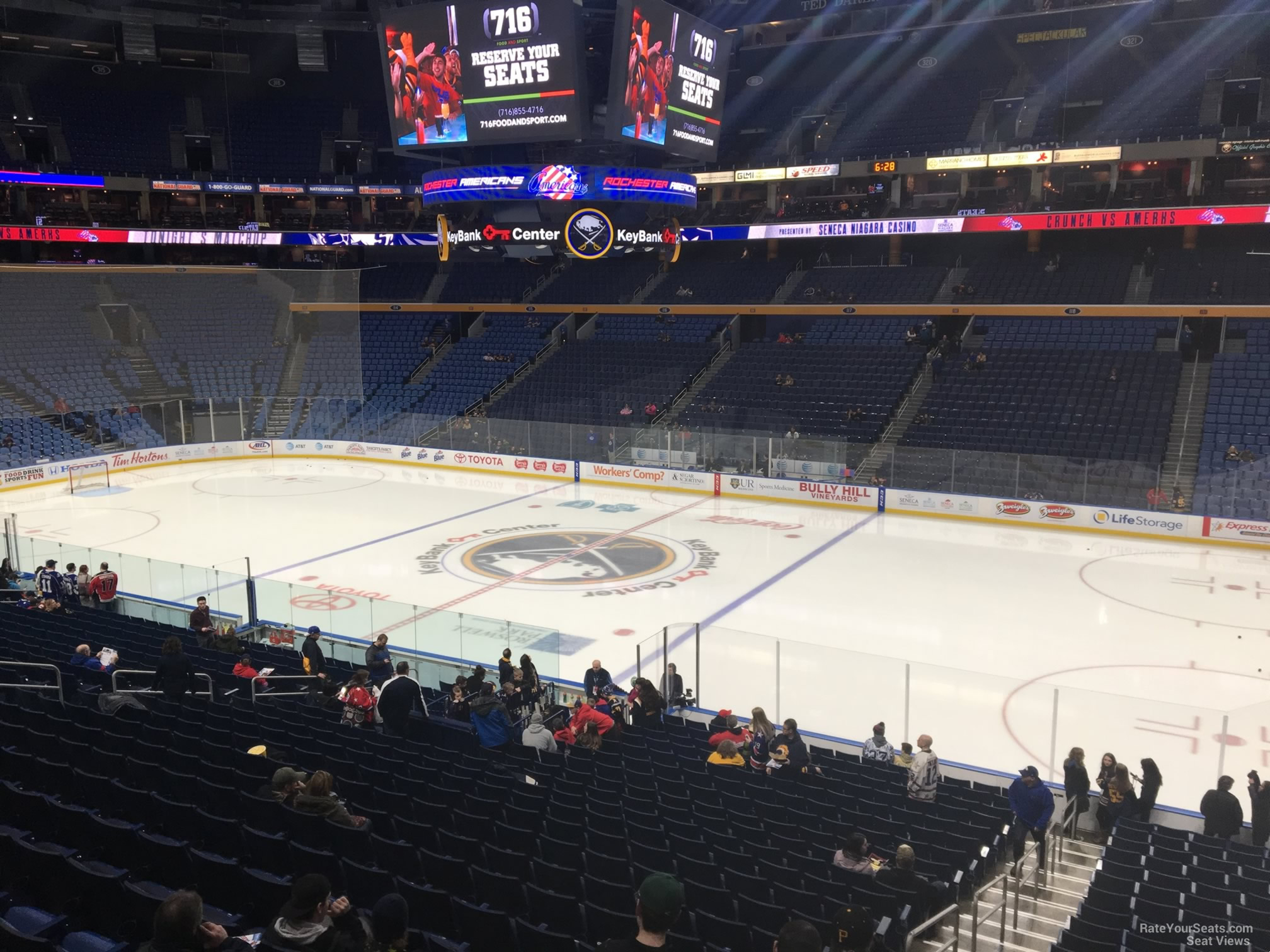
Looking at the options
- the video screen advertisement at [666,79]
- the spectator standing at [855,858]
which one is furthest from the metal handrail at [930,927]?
the video screen advertisement at [666,79]

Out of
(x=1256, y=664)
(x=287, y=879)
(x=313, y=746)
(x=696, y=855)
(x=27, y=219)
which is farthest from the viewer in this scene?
Result: (x=27, y=219)

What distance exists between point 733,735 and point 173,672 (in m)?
5.72

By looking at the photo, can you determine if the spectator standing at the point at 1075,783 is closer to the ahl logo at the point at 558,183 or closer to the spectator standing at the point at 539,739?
the spectator standing at the point at 539,739

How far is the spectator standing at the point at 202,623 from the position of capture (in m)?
13.6

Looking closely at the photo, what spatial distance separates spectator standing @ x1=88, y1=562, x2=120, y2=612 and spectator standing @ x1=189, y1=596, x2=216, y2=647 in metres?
2.95

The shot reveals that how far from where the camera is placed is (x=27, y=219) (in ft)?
129

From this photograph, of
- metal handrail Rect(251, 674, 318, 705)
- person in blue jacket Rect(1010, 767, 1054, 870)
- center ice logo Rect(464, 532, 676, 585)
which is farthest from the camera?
center ice logo Rect(464, 532, 676, 585)

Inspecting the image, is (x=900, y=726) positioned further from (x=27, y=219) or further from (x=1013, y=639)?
(x=27, y=219)

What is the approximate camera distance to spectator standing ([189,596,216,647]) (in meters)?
13.6

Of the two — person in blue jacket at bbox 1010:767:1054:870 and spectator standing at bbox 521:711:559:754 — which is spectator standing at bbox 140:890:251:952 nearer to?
spectator standing at bbox 521:711:559:754

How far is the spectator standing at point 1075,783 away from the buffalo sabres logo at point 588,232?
47.9 feet

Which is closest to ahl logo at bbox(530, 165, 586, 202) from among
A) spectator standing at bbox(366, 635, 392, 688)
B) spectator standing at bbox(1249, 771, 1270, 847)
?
spectator standing at bbox(366, 635, 392, 688)

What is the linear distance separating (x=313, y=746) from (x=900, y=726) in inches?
287

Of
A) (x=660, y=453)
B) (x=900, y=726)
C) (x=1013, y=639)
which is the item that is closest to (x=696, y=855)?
(x=900, y=726)
